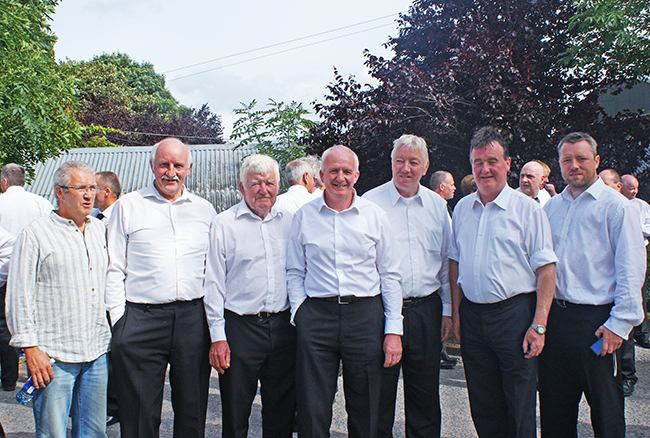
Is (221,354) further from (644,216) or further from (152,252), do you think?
(644,216)

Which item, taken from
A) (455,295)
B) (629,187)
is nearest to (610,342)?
(455,295)

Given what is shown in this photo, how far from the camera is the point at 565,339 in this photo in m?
2.96

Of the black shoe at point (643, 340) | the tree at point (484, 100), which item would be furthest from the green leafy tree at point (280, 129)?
the black shoe at point (643, 340)

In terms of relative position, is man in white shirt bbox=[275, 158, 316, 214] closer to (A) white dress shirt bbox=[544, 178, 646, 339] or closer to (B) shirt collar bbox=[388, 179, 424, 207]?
(B) shirt collar bbox=[388, 179, 424, 207]

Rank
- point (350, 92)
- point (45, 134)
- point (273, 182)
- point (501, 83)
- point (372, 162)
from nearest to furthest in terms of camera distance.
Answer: point (273, 182), point (45, 134), point (501, 83), point (372, 162), point (350, 92)

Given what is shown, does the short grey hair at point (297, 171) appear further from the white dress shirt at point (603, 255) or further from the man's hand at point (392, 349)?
the white dress shirt at point (603, 255)

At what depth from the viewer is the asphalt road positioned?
12.7 feet

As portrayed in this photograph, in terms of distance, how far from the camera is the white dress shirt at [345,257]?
9.78 feet

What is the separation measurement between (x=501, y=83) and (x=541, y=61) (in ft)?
7.31

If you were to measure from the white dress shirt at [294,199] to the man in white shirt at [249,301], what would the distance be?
5.94ft

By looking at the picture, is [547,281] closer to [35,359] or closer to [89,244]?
[89,244]

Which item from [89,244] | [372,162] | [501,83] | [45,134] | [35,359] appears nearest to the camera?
[35,359]

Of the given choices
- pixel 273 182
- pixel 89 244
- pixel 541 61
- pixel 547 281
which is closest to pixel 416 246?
pixel 547 281

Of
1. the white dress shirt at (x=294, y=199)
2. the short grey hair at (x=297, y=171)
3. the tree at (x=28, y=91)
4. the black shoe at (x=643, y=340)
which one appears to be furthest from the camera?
the tree at (x=28, y=91)
